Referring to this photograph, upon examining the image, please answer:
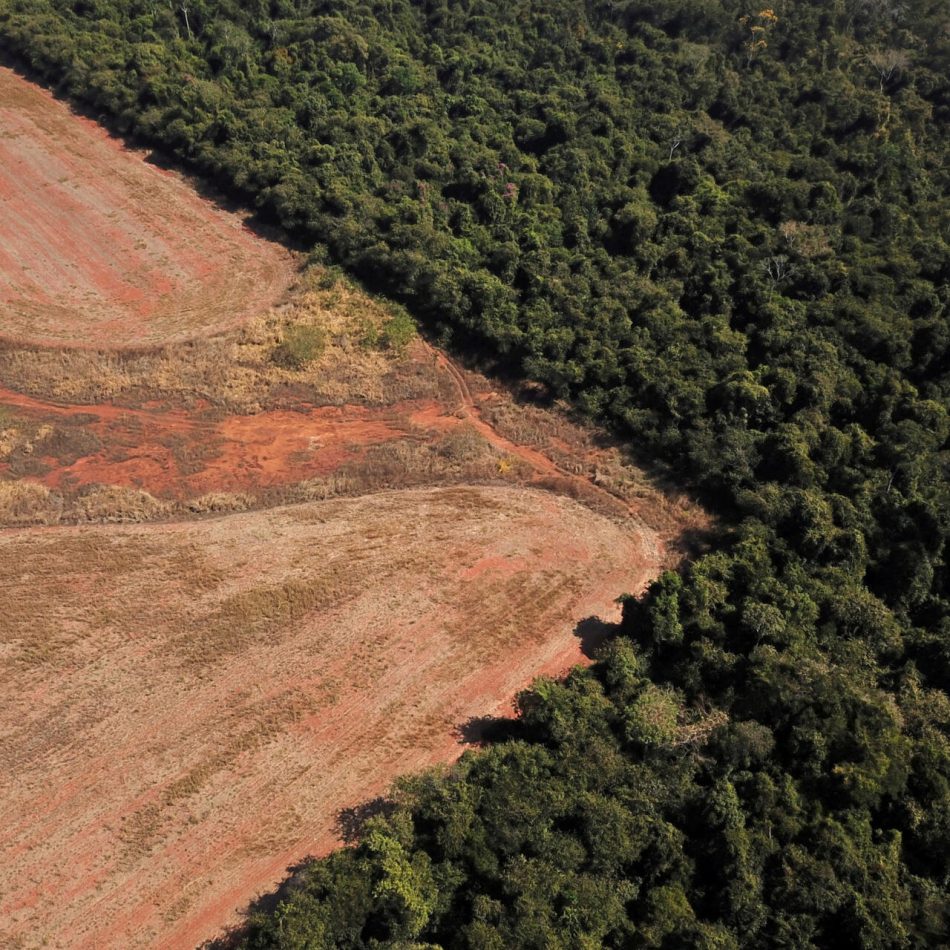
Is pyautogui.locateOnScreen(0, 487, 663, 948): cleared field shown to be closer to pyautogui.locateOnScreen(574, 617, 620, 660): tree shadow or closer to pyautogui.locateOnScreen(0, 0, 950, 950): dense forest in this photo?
pyautogui.locateOnScreen(574, 617, 620, 660): tree shadow

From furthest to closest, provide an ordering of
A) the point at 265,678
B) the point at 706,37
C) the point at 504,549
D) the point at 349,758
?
1. the point at 706,37
2. the point at 504,549
3. the point at 265,678
4. the point at 349,758

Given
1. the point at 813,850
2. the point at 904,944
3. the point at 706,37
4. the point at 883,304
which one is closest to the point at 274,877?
the point at 813,850

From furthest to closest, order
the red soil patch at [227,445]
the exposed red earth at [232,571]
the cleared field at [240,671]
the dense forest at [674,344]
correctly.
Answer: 1. the red soil patch at [227,445]
2. the exposed red earth at [232,571]
3. the cleared field at [240,671]
4. the dense forest at [674,344]

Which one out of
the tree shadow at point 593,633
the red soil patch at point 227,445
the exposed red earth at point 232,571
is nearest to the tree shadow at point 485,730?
the exposed red earth at point 232,571

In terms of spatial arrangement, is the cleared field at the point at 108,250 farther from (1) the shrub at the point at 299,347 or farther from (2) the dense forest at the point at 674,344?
(1) the shrub at the point at 299,347

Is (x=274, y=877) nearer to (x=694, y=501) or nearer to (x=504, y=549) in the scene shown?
(x=504, y=549)

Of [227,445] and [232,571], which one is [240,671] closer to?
[232,571]
